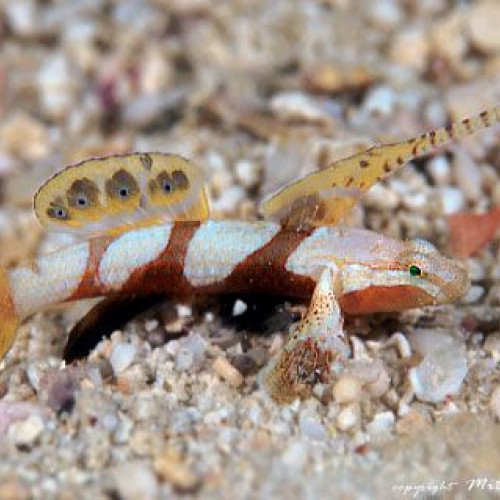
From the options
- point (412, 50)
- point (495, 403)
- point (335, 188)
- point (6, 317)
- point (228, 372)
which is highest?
point (412, 50)

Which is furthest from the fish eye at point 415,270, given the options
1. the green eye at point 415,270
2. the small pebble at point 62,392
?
the small pebble at point 62,392

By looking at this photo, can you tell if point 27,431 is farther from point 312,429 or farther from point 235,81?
point 235,81

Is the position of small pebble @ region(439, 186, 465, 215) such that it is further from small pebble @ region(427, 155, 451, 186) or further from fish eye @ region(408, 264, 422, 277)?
fish eye @ region(408, 264, 422, 277)

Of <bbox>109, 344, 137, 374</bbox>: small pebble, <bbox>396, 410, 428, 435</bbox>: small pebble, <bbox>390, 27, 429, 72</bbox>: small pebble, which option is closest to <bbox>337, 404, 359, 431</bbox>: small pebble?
<bbox>396, 410, 428, 435</bbox>: small pebble

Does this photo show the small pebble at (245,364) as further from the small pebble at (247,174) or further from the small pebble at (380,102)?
the small pebble at (380,102)

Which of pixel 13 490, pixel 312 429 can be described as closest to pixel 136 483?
pixel 13 490

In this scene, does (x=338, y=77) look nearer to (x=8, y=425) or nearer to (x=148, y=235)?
(x=148, y=235)
